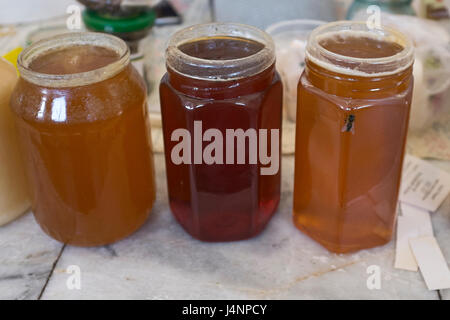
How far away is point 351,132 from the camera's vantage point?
2.23 feet

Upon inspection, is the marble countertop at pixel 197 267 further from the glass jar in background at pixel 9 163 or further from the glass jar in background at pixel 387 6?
the glass jar in background at pixel 387 6

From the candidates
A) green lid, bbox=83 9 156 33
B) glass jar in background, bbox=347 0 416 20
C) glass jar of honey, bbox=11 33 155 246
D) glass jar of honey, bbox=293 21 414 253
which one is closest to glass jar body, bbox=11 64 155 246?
glass jar of honey, bbox=11 33 155 246

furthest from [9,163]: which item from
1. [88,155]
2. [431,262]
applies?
[431,262]

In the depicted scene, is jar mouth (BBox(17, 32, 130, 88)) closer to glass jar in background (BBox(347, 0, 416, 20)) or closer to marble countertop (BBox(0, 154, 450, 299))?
marble countertop (BBox(0, 154, 450, 299))

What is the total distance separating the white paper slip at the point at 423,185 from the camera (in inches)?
33.3

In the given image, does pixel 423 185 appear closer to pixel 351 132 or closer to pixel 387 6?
pixel 351 132

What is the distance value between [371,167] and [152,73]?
1.92 ft

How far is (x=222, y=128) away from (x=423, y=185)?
367 millimetres

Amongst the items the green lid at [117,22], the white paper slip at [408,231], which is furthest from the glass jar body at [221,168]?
the green lid at [117,22]

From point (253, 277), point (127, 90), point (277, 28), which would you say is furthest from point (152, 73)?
point (253, 277)

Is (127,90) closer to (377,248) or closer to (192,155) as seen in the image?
(192,155)

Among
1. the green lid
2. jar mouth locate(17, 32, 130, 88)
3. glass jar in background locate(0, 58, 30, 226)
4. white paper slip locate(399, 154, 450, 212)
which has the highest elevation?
jar mouth locate(17, 32, 130, 88)

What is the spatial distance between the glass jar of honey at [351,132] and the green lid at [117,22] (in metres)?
0.44

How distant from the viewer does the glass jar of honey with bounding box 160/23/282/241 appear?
2.22ft
